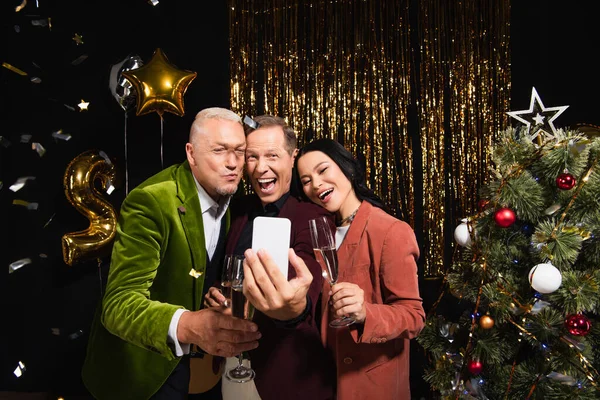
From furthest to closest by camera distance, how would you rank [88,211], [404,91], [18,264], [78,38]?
[18,264] → [78,38] → [404,91] → [88,211]

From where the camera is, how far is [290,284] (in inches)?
58.6

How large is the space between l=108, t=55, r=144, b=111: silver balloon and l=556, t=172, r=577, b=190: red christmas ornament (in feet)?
7.42

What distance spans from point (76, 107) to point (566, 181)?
120 inches

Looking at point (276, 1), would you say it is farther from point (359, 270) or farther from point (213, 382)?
point (213, 382)

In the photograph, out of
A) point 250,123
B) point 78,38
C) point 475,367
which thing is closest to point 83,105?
point 78,38

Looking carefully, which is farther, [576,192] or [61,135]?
[61,135]

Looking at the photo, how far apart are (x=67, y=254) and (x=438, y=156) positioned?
2.38m

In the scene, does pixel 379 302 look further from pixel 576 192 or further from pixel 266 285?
pixel 576 192

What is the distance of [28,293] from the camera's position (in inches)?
137

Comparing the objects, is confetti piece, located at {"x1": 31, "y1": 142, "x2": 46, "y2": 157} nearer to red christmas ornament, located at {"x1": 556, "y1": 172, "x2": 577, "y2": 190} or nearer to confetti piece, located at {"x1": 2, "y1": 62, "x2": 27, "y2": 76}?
confetti piece, located at {"x1": 2, "y1": 62, "x2": 27, "y2": 76}

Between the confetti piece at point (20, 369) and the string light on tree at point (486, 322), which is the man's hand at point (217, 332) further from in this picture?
the confetti piece at point (20, 369)

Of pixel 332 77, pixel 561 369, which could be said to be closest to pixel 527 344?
pixel 561 369

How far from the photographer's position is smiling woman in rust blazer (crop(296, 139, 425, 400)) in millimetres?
1939

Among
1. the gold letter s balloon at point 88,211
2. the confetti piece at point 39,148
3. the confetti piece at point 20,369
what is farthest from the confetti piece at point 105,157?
the confetti piece at point 20,369
